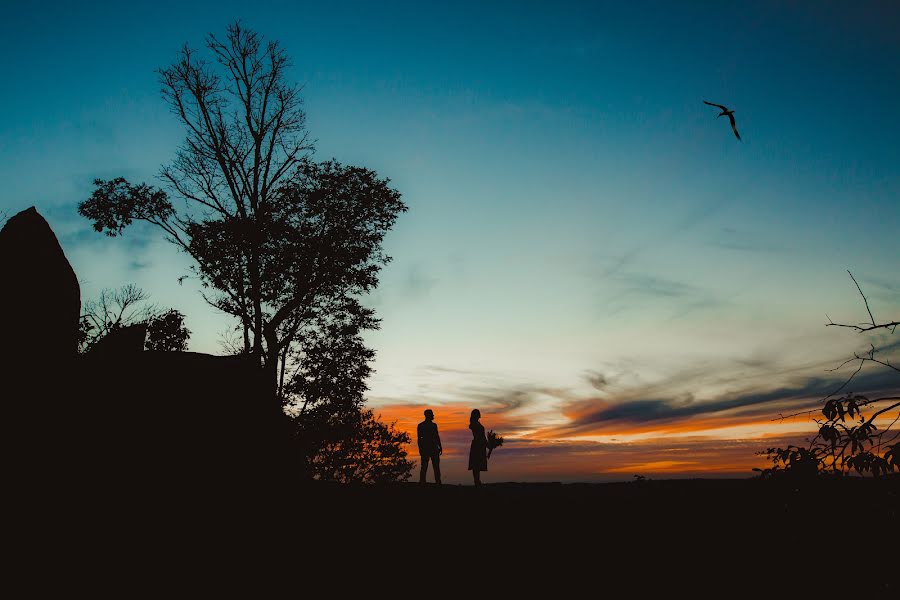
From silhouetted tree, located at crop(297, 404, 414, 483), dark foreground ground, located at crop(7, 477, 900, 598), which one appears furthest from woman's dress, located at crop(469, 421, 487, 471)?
silhouetted tree, located at crop(297, 404, 414, 483)

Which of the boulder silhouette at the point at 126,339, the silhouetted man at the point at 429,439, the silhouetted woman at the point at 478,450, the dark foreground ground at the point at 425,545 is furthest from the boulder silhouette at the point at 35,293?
the silhouetted woman at the point at 478,450

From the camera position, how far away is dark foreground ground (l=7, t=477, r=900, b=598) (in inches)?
473

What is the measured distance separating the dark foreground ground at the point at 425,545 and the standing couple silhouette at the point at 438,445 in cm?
283

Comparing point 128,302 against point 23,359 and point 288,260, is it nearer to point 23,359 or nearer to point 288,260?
point 288,260

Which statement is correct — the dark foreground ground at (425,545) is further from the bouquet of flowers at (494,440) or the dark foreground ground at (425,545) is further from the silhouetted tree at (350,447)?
the silhouetted tree at (350,447)

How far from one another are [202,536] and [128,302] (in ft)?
86.5

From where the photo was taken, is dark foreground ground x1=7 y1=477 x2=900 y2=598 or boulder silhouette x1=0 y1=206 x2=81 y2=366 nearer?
dark foreground ground x1=7 y1=477 x2=900 y2=598

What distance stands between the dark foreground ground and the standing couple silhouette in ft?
9.29

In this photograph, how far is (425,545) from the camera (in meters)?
13.4

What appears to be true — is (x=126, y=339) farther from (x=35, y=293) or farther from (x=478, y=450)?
(x=478, y=450)

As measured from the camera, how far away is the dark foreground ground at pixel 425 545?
12.0 metres

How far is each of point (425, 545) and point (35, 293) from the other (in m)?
14.6

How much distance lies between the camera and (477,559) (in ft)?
41.8

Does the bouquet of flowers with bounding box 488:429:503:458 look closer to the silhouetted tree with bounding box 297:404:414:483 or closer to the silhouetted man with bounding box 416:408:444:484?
the silhouetted man with bounding box 416:408:444:484
